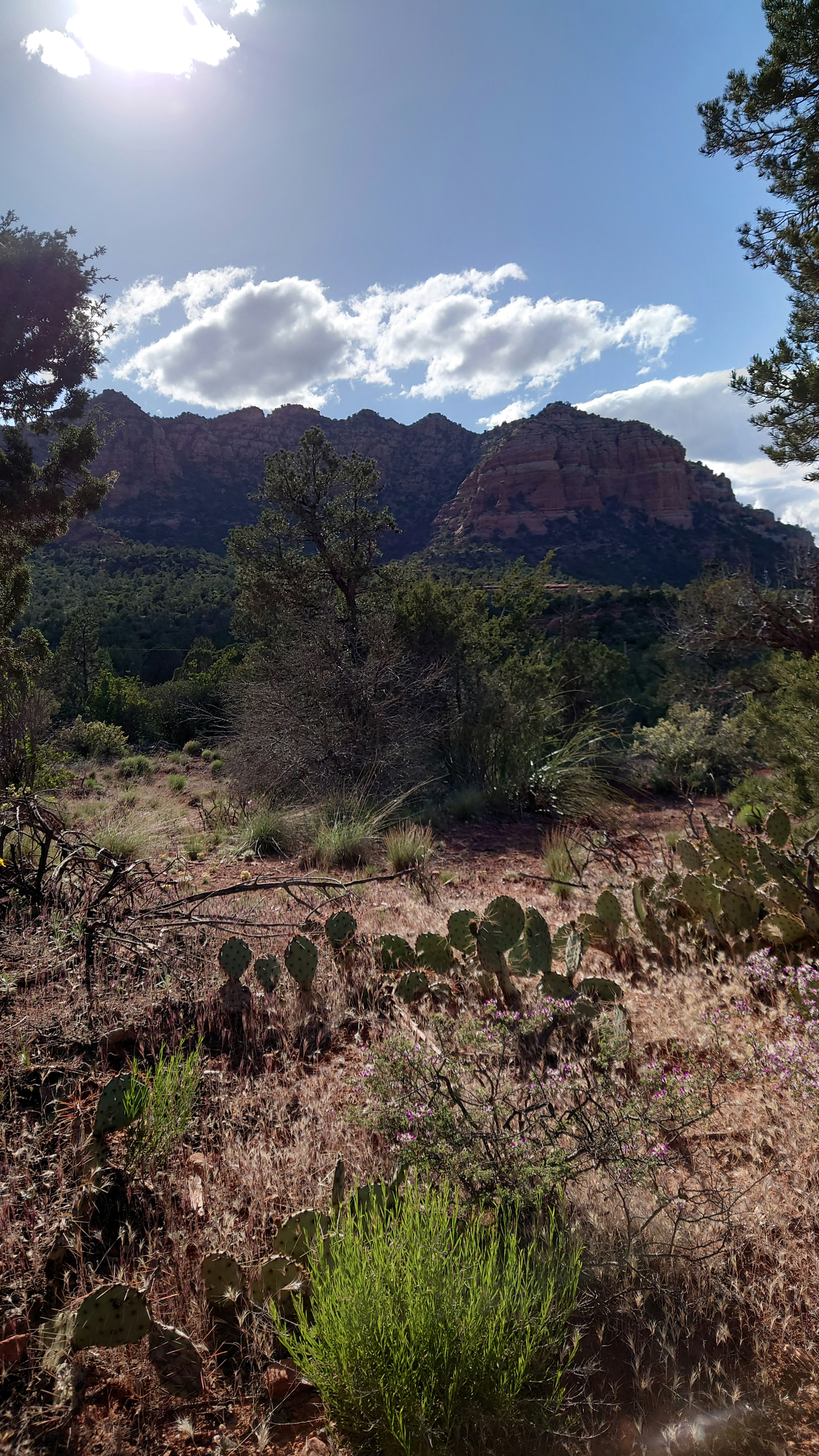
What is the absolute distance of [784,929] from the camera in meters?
3.03

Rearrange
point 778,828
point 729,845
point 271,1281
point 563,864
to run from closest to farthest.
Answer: point 271,1281, point 729,845, point 778,828, point 563,864

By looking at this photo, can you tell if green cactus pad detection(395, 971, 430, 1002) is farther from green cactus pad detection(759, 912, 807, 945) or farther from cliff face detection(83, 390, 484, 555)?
cliff face detection(83, 390, 484, 555)

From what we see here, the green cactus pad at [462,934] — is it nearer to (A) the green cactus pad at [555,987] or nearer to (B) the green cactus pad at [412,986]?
(B) the green cactus pad at [412,986]

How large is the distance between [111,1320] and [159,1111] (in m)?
0.67

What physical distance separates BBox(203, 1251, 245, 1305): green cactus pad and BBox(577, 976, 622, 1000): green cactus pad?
5.75 feet

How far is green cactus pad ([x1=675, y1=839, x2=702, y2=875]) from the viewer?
402cm

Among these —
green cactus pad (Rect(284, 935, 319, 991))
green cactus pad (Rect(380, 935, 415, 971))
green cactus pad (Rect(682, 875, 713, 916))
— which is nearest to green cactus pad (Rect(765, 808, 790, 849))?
green cactus pad (Rect(682, 875, 713, 916))

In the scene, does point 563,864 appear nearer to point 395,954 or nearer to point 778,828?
point 778,828

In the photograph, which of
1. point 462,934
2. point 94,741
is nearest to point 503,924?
point 462,934

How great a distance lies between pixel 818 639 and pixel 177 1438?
1031 centimetres

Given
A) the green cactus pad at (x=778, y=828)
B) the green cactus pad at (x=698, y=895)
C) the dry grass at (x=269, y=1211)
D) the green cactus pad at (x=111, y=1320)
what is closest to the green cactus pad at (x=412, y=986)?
the dry grass at (x=269, y=1211)

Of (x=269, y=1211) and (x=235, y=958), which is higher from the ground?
(x=235, y=958)

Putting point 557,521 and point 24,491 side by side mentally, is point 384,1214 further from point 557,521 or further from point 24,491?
point 557,521

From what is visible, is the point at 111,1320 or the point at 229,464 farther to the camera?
the point at 229,464
